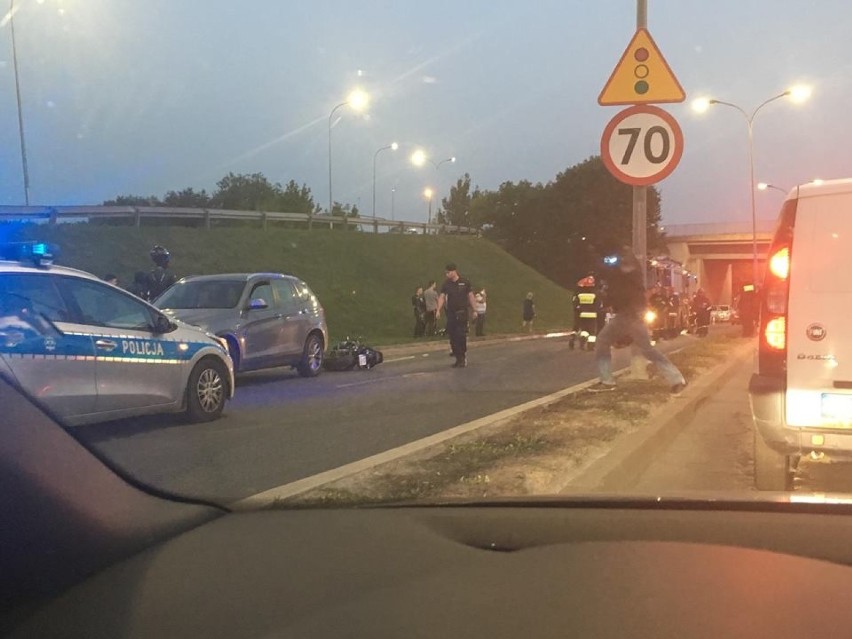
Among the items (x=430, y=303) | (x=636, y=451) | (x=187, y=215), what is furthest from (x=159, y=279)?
(x=430, y=303)

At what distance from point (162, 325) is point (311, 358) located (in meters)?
5.98

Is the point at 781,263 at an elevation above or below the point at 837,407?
above

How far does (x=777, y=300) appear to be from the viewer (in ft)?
17.5

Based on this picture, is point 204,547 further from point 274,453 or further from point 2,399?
point 274,453

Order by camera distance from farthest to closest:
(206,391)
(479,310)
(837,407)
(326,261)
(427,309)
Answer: (326,261), (479,310), (427,309), (206,391), (837,407)

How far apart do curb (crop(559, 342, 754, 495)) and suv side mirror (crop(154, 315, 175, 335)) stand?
446cm

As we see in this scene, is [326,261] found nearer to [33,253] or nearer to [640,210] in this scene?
[640,210]

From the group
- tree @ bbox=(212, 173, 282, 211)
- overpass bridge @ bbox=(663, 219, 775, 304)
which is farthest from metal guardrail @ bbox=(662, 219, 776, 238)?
tree @ bbox=(212, 173, 282, 211)

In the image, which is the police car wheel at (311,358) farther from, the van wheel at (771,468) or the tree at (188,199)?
the tree at (188,199)

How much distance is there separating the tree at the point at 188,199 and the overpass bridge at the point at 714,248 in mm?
30085

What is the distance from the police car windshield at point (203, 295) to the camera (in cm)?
1292

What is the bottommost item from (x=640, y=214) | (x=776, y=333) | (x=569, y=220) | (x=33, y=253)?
(x=776, y=333)

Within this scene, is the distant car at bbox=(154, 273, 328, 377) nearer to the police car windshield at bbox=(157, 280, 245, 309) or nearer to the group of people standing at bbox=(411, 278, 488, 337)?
the police car windshield at bbox=(157, 280, 245, 309)

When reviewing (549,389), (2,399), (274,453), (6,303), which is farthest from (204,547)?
(549,389)
